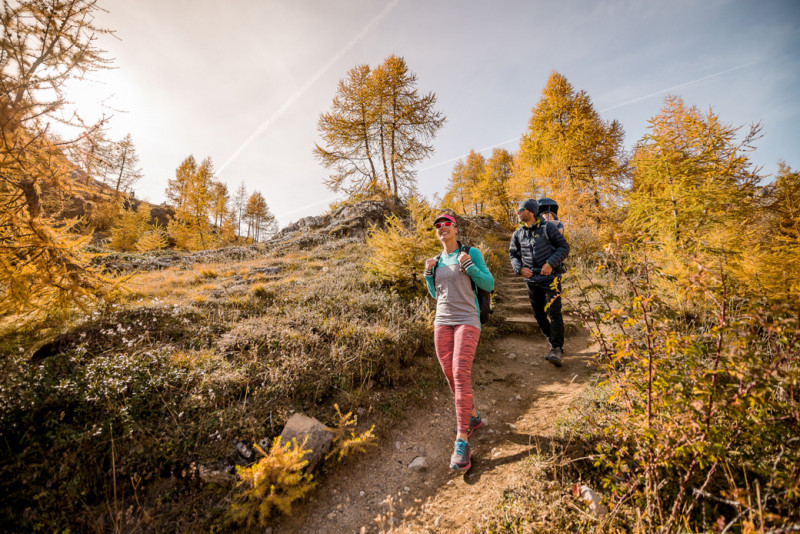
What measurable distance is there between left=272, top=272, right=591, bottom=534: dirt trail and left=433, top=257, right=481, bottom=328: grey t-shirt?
1463 millimetres

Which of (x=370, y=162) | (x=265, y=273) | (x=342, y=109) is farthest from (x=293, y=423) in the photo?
(x=342, y=109)

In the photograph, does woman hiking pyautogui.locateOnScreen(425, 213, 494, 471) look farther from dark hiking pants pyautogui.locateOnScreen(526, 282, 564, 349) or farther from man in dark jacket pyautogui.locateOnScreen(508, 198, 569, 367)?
dark hiking pants pyautogui.locateOnScreen(526, 282, 564, 349)

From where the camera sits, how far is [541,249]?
4.79 meters

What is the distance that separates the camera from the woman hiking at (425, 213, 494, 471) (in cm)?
301

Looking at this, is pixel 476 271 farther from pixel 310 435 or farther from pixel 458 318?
pixel 310 435

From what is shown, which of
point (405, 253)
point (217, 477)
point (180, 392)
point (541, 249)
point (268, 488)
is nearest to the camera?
point (268, 488)

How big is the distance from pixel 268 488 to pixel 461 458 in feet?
6.55

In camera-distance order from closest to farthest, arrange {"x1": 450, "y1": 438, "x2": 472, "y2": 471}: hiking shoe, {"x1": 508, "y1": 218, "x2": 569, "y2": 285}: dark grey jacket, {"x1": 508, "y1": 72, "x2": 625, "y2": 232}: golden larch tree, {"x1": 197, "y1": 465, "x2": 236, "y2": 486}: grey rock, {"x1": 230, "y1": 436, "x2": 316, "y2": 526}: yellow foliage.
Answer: {"x1": 230, "y1": 436, "x2": 316, "y2": 526}: yellow foliage
{"x1": 197, "y1": 465, "x2": 236, "y2": 486}: grey rock
{"x1": 450, "y1": 438, "x2": 472, "y2": 471}: hiking shoe
{"x1": 508, "y1": 218, "x2": 569, "y2": 285}: dark grey jacket
{"x1": 508, "y1": 72, "x2": 625, "y2": 232}: golden larch tree

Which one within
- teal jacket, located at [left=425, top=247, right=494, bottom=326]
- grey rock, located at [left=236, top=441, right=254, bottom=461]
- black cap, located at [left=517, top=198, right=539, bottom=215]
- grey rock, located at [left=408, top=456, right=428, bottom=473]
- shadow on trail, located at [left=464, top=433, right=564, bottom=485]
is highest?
black cap, located at [left=517, top=198, right=539, bottom=215]

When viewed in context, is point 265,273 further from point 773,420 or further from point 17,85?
point 773,420

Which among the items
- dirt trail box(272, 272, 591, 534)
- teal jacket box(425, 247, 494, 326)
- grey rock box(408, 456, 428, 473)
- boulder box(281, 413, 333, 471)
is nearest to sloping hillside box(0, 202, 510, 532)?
boulder box(281, 413, 333, 471)

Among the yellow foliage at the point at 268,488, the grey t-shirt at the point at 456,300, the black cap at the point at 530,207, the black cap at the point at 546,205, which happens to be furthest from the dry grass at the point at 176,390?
the black cap at the point at 546,205

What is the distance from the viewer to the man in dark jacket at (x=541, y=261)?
4715mm

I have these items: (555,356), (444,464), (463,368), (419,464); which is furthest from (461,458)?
(555,356)
